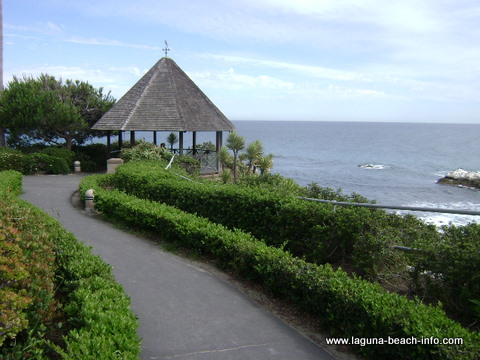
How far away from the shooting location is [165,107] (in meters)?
23.5

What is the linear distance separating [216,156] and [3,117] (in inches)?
553

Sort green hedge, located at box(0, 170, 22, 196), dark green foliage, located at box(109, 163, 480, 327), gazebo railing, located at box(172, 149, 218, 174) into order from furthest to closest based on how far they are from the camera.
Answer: gazebo railing, located at box(172, 149, 218, 174) < green hedge, located at box(0, 170, 22, 196) < dark green foliage, located at box(109, 163, 480, 327)

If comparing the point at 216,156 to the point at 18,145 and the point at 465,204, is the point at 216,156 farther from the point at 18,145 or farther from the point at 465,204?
the point at 465,204

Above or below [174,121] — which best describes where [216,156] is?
below

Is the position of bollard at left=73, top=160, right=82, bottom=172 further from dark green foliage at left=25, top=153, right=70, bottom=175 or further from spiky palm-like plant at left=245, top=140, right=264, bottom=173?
spiky palm-like plant at left=245, top=140, right=264, bottom=173

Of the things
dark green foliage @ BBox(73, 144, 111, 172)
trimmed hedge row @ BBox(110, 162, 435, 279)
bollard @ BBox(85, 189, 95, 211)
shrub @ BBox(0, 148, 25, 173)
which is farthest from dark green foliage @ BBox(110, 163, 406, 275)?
dark green foliage @ BBox(73, 144, 111, 172)

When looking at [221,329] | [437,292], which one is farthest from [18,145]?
[437,292]

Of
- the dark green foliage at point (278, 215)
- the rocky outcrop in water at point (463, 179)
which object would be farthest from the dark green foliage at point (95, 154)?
the rocky outcrop in water at point (463, 179)

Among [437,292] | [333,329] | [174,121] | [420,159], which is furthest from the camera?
[420,159]

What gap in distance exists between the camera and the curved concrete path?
18.3 ft

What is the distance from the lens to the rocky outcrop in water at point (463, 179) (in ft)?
140

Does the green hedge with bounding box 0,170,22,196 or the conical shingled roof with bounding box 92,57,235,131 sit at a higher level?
the conical shingled roof with bounding box 92,57,235,131

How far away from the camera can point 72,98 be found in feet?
92.3

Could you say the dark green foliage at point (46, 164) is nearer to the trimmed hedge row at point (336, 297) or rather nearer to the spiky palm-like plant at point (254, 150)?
the spiky palm-like plant at point (254, 150)
